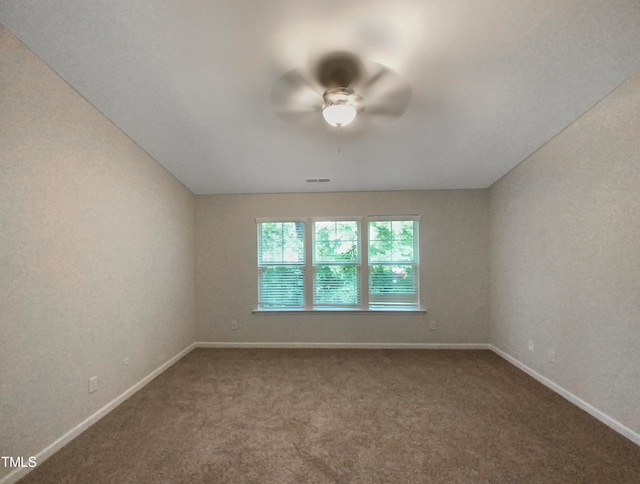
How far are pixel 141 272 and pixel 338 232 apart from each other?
2.56 m

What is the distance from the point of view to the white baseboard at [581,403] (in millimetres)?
2195

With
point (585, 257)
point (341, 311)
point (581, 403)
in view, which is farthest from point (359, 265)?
point (581, 403)

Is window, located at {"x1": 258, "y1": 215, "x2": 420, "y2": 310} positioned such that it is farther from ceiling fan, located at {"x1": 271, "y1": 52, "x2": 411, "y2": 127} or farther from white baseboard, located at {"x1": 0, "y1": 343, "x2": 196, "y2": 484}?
ceiling fan, located at {"x1": 271, "y1": 52, "x2": 411, "y2": 127}

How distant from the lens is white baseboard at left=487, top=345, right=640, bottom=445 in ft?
7.20

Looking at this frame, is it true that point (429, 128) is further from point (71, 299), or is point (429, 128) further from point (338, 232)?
point (71, 299)

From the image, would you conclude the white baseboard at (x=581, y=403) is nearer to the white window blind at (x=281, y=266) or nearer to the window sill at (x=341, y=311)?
the window sill at (x=341, y=311)

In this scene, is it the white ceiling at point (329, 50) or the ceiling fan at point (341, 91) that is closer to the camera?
the white ceiling at point (329, 50)

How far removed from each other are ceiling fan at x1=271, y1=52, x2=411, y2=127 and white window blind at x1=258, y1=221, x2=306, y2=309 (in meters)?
2.07

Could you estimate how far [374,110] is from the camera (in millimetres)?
2596

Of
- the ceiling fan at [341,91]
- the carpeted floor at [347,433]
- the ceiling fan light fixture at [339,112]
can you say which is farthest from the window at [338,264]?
the ceiling fan light fixture at [339,112]

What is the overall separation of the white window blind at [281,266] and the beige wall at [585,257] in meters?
2.79

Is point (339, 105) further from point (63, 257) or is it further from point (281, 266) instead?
point (281, 266)

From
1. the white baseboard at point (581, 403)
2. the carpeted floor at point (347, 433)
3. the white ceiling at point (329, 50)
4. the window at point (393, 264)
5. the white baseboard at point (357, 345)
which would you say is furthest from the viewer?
the window at point (393, 264)

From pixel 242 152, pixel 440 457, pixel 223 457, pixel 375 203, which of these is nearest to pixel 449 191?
pixel 375 203
